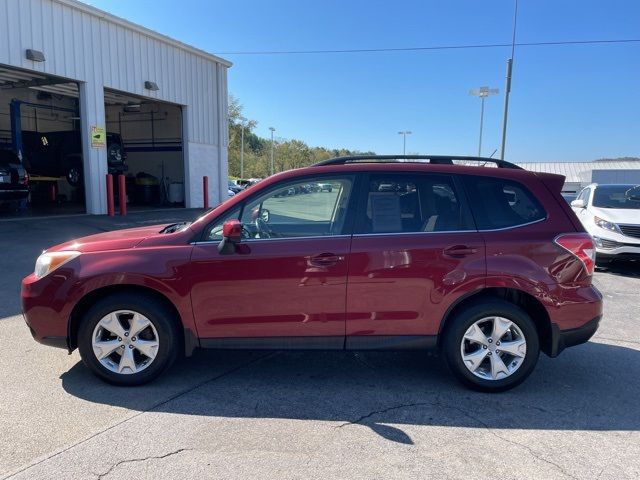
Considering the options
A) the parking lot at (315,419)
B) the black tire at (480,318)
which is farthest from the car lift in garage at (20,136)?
the black tire at (480,318)

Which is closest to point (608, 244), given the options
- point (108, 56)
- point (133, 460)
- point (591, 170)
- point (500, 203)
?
point (500, 203)

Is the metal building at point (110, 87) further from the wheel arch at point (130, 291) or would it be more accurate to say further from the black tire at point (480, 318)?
the black tire at point (480, 318)

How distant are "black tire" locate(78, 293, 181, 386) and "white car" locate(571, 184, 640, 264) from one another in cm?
679

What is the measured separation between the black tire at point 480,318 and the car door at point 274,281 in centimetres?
86

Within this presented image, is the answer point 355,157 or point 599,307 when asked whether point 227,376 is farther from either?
point 599,307

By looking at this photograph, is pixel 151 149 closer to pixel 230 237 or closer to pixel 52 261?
pixel 52 261

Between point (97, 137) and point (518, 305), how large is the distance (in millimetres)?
15036

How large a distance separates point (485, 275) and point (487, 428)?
109 cm

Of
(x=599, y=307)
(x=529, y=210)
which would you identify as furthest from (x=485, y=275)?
(x=599, y=307)

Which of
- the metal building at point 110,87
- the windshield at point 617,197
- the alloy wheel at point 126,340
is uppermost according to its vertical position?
the metal building at point 110,87

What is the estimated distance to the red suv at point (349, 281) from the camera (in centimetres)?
369

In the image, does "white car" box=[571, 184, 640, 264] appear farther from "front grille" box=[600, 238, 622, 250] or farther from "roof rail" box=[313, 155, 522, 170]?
"roof rail" box=[313, 155, 522, 170]

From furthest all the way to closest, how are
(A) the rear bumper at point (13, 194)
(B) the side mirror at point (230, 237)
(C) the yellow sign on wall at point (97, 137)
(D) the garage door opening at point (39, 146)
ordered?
(C) the yellow sign on wall at point (97, 137), (D) the garage door opening at point (39, 146), (A) the rear bumper at point (13, 194), (B) the side mirror at point (230, 237)

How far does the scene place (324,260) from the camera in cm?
368
